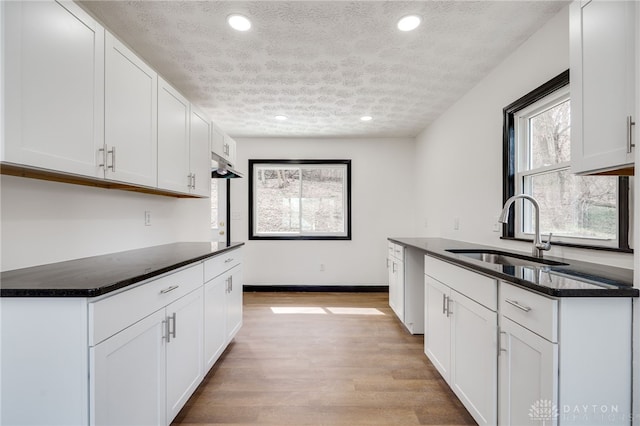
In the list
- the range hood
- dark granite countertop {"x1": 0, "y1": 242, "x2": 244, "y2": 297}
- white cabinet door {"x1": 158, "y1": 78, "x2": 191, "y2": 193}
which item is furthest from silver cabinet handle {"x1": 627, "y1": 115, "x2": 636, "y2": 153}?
the range hood

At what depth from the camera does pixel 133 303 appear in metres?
1.26

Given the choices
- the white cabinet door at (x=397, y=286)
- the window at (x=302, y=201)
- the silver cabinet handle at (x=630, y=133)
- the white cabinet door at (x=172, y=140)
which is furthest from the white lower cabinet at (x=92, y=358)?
the window at (x=302, y=201)

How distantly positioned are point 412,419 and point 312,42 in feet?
8.34

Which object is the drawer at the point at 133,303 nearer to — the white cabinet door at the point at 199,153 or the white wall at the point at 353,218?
the white cabinet door at the point at 199,153

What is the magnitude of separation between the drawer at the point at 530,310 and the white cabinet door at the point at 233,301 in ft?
6.43

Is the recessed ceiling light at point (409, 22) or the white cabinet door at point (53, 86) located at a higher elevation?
the recessed ceiling light at point (409, 22)

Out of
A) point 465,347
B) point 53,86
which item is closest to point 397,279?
point 465,347

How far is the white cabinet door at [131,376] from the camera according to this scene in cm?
107

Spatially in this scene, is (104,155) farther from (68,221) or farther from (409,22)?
(409,22)

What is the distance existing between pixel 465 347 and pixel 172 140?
94.6 inches

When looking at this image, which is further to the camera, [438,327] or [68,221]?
[438,327]

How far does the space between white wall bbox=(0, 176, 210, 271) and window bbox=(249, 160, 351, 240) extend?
2.14 metres

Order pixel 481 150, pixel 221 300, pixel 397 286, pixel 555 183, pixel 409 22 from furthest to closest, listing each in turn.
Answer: pixel 397 286
pixel 481 150
pixel 221 300
pixel 555 183
pixel 409 22

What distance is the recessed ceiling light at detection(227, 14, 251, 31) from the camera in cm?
187
